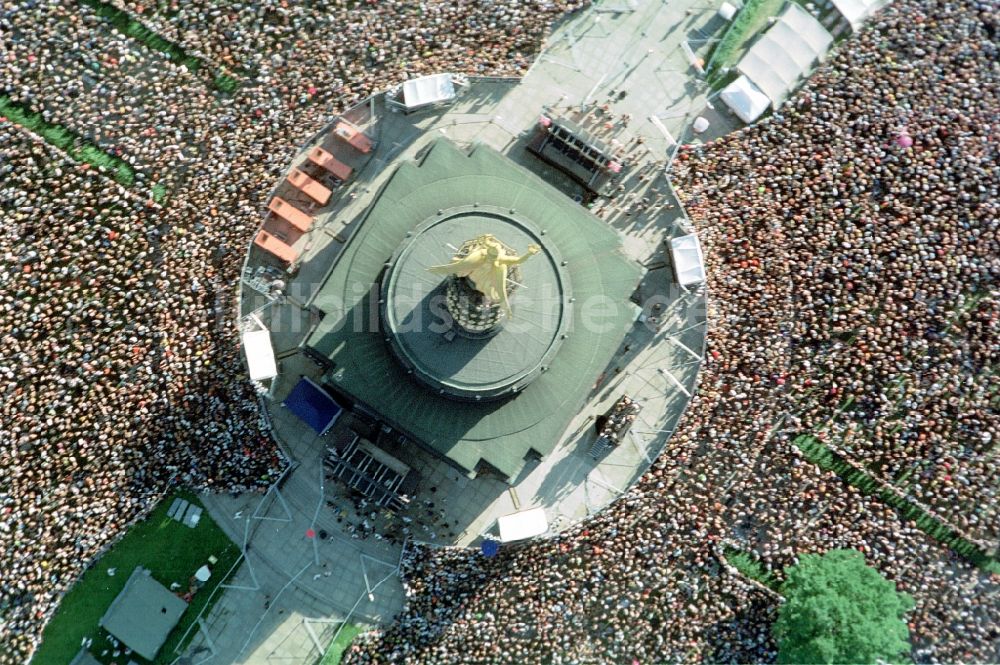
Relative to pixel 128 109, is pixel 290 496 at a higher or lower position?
lower

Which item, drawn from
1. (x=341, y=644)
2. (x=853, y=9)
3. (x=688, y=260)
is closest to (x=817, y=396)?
(x=688, y=260)

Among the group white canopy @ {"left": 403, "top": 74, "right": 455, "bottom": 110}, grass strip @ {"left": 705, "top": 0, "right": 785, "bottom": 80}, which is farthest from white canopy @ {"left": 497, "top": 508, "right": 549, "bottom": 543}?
grass strip @ {"left": 705, "top": 0, "right": 785, "bottom": 80}

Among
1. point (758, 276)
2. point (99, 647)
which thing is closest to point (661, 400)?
point (758, 276)

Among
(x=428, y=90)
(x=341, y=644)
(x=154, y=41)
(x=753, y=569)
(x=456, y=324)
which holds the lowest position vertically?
(x=341, y=644)

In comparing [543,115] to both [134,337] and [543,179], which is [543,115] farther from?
[134,337]

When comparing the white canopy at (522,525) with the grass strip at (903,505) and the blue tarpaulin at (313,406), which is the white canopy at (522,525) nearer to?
the blue tarpaulin at (313,406)

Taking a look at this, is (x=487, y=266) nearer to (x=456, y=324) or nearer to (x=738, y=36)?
(x=456, y=324)
